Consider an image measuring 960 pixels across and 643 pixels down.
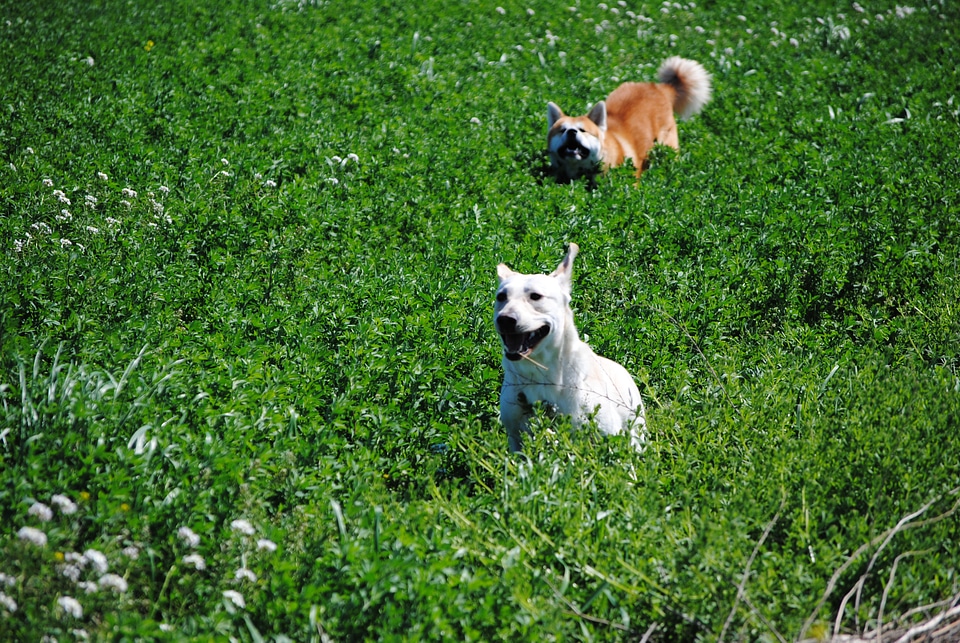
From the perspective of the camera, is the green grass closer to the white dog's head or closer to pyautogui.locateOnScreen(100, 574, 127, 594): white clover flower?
pyautogui.locateOnScreen(100, 574, 127, 594): white clover flower

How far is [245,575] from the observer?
10.5 feet

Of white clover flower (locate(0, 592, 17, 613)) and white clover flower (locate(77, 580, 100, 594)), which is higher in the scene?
white clover flower (locate(0, 592, 17, 613))

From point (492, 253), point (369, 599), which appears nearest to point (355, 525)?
point (369, 599)

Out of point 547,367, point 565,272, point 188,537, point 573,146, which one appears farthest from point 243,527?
point 573,146

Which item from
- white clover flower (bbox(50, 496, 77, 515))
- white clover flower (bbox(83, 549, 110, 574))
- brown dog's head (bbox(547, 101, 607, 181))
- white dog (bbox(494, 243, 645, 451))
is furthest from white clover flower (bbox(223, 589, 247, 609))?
brown dog's head (bbox(547, 101, 607, 181))

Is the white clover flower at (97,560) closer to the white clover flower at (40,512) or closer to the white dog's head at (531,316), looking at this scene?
the white clover flower at (40,512)

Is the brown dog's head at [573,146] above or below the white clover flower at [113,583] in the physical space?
below

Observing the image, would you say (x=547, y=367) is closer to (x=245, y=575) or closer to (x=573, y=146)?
(x=245, y=575)

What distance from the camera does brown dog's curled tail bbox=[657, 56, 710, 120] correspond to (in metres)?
10.4

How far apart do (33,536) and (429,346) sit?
267 cm

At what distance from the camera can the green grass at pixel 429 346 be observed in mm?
3268

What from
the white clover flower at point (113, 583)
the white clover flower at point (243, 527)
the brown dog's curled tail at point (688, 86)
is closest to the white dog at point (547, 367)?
the white clover flower at point (243, 527)

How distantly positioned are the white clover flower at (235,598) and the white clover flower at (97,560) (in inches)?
17.5

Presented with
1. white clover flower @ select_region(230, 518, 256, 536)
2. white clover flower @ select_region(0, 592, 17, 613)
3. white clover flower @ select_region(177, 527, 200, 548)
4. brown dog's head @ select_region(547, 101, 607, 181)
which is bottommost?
brown dog's head @ select_region(547, 101, 607, 181)
